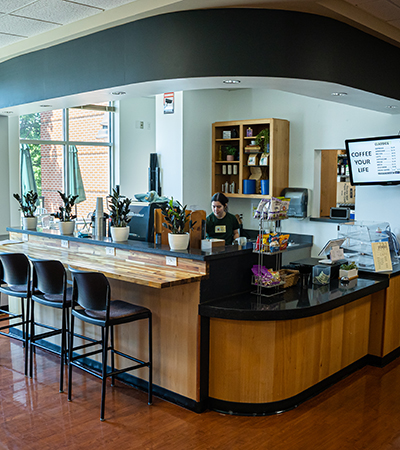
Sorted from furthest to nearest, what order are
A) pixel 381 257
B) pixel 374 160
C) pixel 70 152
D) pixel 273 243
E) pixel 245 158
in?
pixel 70 152 < pixel 245 158 < pixel 374 160 < pixel 381 257 < pixel 273 243

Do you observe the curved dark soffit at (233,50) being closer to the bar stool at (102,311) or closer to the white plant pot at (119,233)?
the white plant pot at (119,233)

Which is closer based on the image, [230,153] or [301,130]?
[301,130]

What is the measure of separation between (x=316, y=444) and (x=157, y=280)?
141 cm

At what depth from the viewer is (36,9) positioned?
12.5 ft

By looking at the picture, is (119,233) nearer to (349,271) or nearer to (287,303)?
(287,303)

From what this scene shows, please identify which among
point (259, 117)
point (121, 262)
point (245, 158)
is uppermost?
point (259, 117)

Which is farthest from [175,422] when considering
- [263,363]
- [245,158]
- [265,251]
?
[245,158]

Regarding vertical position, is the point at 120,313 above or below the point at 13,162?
below

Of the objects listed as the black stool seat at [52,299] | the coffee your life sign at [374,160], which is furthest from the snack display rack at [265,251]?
the coffee your life sign at [374,160]

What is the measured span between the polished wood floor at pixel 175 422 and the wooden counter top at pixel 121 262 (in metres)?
0.95

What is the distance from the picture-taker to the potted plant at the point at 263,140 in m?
6.52

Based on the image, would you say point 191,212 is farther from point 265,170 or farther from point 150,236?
point 265,170

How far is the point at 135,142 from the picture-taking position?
26.3 ft

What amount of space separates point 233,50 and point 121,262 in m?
1.78
